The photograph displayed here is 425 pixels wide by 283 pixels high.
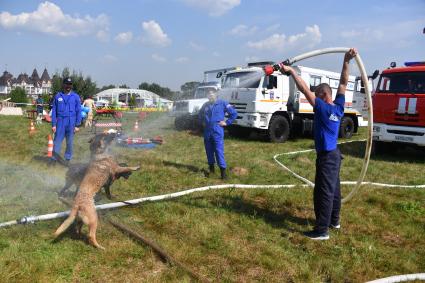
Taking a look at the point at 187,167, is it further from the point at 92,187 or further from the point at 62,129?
the point at 92,187

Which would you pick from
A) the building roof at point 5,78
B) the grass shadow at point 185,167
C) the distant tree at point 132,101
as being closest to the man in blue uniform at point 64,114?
the grass shadow at point 185,167

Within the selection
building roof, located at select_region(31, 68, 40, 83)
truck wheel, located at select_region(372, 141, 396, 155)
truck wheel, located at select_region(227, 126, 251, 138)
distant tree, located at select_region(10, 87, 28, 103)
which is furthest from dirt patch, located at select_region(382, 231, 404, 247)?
building roof, located at select_region(31, 68, 40, 83)

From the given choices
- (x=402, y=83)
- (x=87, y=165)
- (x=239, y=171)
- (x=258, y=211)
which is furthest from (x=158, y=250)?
(x=402, y=83)

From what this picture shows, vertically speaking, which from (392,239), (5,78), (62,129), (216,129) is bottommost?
(392,239)

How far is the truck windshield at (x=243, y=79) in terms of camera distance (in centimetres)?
1497

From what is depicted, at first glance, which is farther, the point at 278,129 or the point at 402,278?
the point at 278,129

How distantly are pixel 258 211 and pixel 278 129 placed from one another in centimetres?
956

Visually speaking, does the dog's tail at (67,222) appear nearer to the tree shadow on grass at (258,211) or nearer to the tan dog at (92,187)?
the tan dog at (92,187)

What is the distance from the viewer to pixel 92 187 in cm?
461

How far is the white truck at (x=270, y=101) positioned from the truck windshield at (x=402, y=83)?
10.1 ft

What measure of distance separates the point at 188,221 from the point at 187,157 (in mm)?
5510

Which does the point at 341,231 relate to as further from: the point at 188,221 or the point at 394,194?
the point at 394,194

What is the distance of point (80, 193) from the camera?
4438 mm

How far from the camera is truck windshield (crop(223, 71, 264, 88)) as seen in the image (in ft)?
49.1
